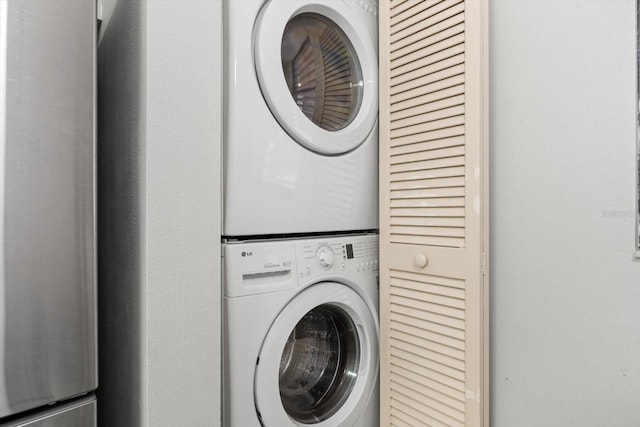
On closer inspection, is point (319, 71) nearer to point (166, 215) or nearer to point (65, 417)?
point (166, 215)

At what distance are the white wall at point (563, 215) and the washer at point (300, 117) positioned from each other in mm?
418

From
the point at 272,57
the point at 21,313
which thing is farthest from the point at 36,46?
the point at 272,57

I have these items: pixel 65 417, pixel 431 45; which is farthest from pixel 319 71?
pixel 65 417

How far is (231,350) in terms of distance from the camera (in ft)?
3.23

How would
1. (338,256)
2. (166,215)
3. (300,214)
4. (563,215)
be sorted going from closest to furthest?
(166,215) < (563,215) < (300,214) < (338,256)

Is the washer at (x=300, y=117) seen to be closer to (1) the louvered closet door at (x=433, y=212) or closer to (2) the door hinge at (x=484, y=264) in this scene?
(1) the louvered closet door at (x=433, y=212)

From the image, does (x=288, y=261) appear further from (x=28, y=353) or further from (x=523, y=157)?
(x=523, y=157)

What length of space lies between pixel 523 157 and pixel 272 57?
78 cm

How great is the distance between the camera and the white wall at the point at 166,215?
0.77 metres

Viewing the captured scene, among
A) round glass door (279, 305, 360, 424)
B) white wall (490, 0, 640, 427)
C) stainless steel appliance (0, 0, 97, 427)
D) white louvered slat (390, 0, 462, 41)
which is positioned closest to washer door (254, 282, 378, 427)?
round glass door (279, 305, 360, 424)

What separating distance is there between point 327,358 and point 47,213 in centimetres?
99

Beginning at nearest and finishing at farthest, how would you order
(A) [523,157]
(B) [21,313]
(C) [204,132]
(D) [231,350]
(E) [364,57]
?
(B) [21,313]
(C) [204,132]
(D) [231,350]
(A) [523,157]
(E) [364,57]

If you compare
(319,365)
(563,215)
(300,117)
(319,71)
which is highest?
(319,71)

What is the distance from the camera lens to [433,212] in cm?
114
